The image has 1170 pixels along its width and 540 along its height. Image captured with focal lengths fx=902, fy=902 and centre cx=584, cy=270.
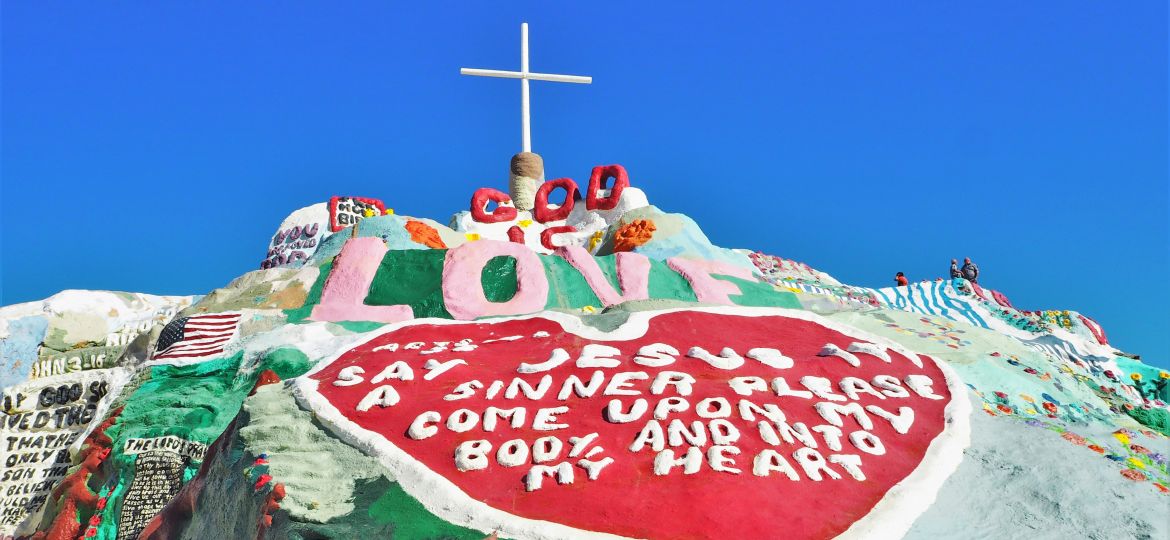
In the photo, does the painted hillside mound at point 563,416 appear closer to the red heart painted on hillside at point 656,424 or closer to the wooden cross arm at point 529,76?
the red heart painted on hillside at point 656,424

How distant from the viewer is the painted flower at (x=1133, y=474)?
456cm

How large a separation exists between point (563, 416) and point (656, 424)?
55cm

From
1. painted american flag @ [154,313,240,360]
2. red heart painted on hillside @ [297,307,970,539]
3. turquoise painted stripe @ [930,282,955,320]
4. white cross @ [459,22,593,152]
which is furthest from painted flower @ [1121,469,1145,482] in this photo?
white cross @ [459,22,593,152]

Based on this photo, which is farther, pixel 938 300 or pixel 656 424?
pixel 938 300

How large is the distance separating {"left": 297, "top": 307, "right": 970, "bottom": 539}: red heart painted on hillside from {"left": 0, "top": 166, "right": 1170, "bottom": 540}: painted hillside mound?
0.02 metres

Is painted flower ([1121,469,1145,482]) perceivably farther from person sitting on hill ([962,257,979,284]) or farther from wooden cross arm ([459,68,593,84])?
wooden cross arm ([459,68,593,84])

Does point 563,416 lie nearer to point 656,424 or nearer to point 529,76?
point 656,424

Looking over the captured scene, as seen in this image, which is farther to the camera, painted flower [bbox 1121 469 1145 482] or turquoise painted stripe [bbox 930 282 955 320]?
turquoise painted stripe [bbox 930 282 955 320]

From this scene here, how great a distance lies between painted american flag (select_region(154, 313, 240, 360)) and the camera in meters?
7.57

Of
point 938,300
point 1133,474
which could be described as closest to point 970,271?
point 938,300

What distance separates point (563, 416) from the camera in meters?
4.95

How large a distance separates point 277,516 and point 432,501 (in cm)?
79

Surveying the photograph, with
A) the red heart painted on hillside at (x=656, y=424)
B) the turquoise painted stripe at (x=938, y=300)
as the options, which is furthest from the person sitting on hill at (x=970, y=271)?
the red heart painted on hillside at (x=656, y=424)

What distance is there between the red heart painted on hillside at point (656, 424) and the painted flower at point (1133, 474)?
78 centimetres
